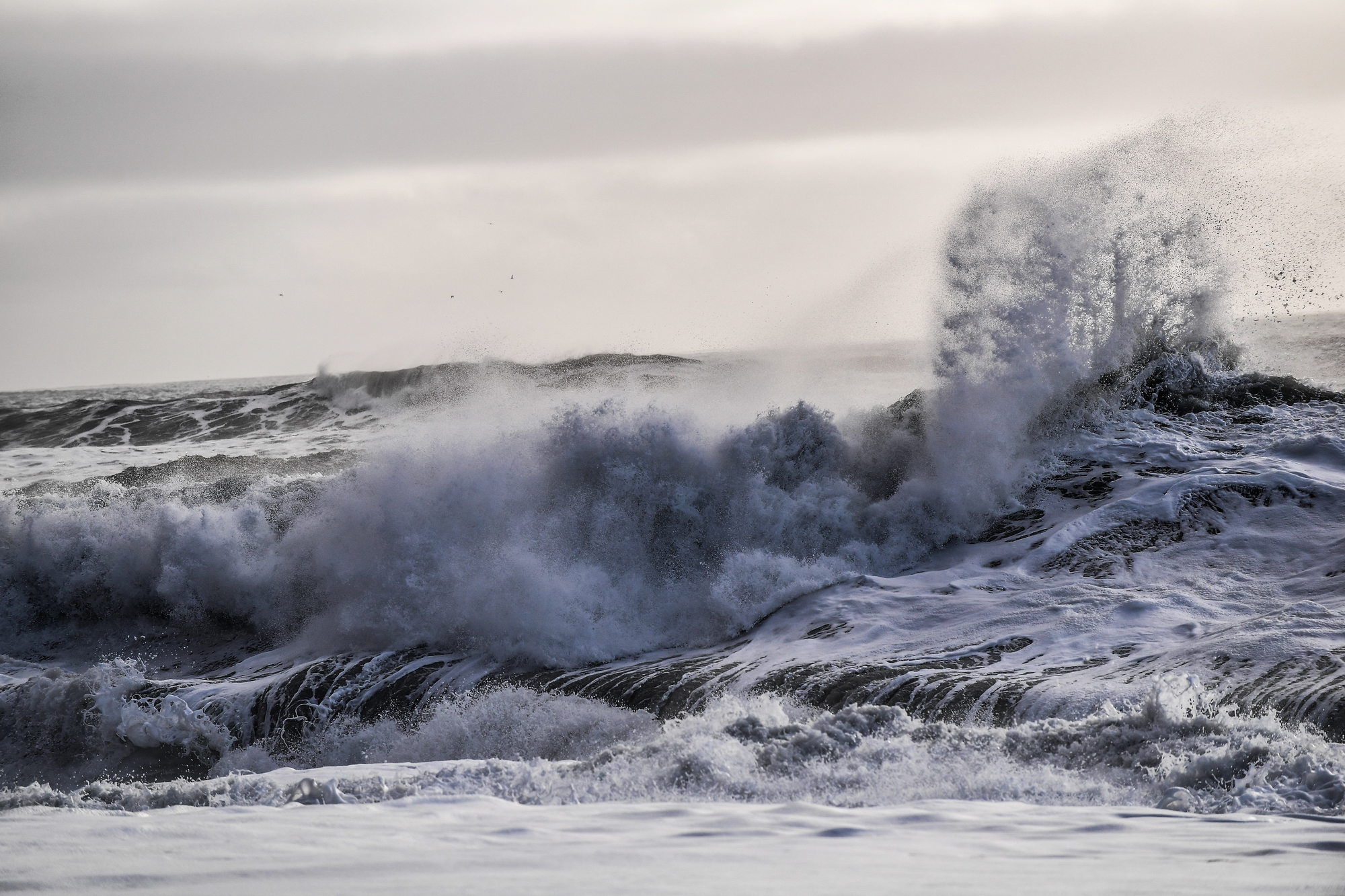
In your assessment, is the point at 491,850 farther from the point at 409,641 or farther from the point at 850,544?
the point at 850,544

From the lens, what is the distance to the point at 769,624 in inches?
316

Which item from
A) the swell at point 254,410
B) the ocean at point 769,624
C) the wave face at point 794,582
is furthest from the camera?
the swell at point 254,410

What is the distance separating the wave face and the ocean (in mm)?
36

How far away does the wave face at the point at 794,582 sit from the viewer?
4.65 metres

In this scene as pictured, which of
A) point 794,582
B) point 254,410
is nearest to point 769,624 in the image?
point 794,582

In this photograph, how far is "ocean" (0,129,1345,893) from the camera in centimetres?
340

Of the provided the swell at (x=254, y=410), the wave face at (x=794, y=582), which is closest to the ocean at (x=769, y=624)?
the wave face at (x=794, y=582)

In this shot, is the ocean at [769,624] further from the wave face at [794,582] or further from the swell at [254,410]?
the swell at [254,410]

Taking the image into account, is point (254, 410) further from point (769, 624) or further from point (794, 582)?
point (769, 624)

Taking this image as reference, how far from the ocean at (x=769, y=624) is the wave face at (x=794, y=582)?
0.04 metres

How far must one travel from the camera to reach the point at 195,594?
1038 centimetres

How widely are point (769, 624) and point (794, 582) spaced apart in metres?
0.57

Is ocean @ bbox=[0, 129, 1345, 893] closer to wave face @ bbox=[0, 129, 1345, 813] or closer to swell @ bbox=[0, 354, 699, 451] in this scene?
wave face @ bbox=[0, 129, 1345, 813]

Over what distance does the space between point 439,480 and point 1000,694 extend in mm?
5654
